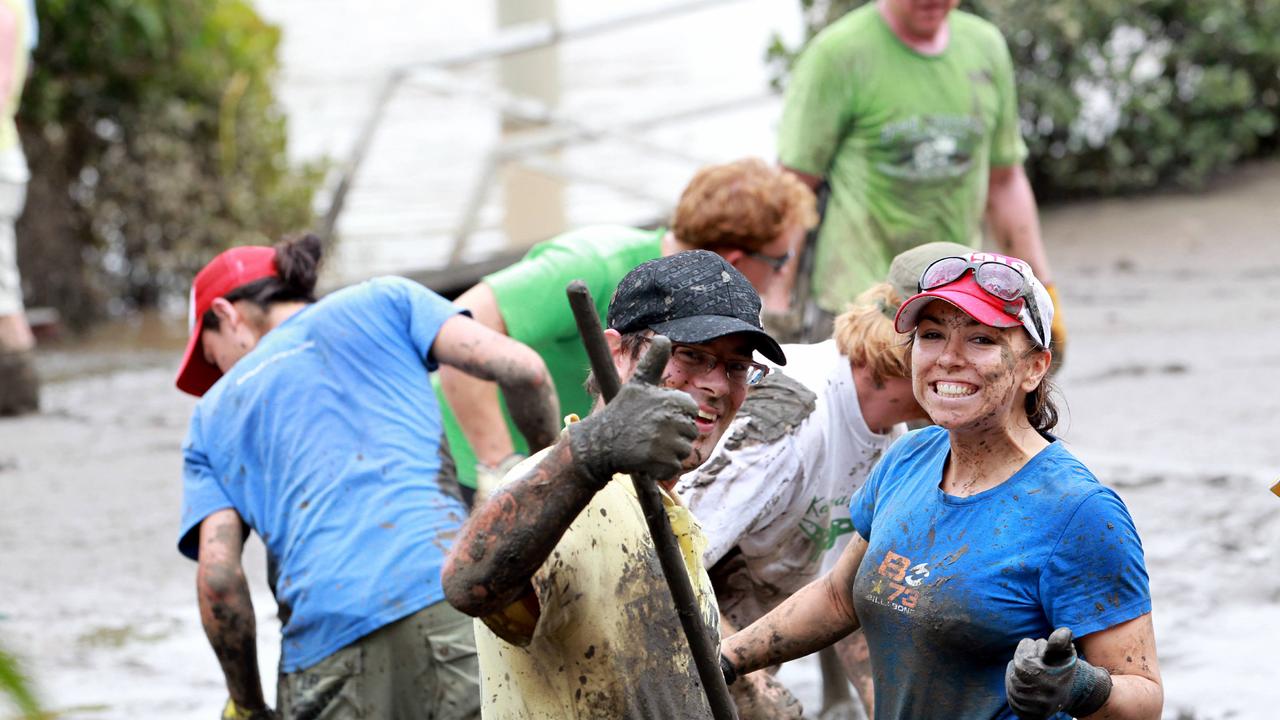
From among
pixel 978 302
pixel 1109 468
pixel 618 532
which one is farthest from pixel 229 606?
pixel 1109 468

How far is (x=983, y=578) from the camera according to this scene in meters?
2.66

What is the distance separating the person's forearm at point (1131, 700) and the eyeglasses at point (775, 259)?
6.45 feet

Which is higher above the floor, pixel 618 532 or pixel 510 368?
pixel 618 532

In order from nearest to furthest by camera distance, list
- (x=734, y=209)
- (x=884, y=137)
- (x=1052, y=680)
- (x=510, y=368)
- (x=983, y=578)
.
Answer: (x=1052, y=680)
(x=983, y=578)
(x=510, y=368)
(x=734, y=209)
(x=884, y=137)

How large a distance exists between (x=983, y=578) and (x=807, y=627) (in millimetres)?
484

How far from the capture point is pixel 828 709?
191 inches

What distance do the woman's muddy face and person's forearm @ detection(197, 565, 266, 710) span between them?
1559mm

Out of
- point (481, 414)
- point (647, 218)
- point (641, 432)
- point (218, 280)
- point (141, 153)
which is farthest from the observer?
point (647, 218)

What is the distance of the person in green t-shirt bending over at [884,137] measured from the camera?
5.45 meters

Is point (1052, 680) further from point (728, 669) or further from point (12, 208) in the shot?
point (12, 208)

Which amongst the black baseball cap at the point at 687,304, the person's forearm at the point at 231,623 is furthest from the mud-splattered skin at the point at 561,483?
the person's forearm at the point at 231,623

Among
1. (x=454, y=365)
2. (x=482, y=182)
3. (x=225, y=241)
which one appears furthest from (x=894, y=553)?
(x=225, y=241)

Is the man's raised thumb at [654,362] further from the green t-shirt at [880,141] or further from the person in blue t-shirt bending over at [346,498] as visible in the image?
the green t-shirt at [880,141]

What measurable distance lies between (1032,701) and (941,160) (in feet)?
10.8
